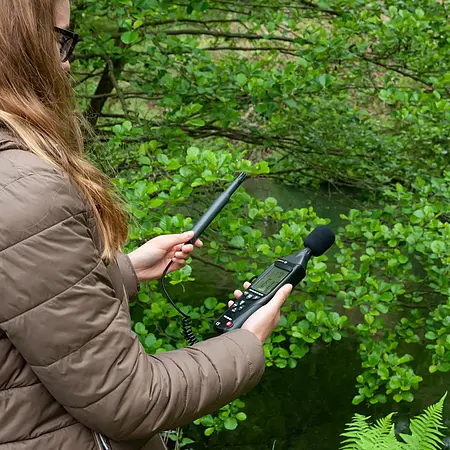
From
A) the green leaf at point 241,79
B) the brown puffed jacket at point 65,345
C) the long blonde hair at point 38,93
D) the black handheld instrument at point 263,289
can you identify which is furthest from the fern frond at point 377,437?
the green leaf at point 241,79

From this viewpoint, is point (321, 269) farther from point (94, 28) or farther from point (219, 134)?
point (94, 28)

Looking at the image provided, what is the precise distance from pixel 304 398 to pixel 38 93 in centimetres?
604

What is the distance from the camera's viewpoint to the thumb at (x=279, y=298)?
171 cm

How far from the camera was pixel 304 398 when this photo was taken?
22.6 feet

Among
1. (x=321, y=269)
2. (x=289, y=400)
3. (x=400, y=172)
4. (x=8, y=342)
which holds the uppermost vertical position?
(x=8, y=342)

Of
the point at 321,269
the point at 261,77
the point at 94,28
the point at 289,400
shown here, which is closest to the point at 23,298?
the point at 321,269

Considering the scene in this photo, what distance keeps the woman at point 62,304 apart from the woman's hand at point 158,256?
59cm

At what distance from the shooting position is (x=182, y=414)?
1438 millimetres

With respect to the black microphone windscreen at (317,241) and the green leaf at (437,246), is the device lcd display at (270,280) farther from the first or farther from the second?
the green leaf at (437,246)

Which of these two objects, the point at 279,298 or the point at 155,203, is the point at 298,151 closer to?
the point at 155,203

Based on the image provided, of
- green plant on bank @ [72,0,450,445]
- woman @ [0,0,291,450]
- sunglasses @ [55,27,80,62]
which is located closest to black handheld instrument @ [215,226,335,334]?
woman @ [0,0,291,450]

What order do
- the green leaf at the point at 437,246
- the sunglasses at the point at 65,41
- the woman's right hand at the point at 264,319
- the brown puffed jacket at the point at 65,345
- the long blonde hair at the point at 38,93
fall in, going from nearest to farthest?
the brown puffed jacket at the point at 65,345 → the long blonde hair at the point at 38,93 → the sunglasses at the point at 65,41 → the woman's right hand at the point at 264,319 → the green leaf at the point at 437,246

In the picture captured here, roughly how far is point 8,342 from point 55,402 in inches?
7.2

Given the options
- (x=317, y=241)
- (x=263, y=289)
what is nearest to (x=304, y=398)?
(x=317, y=241)
